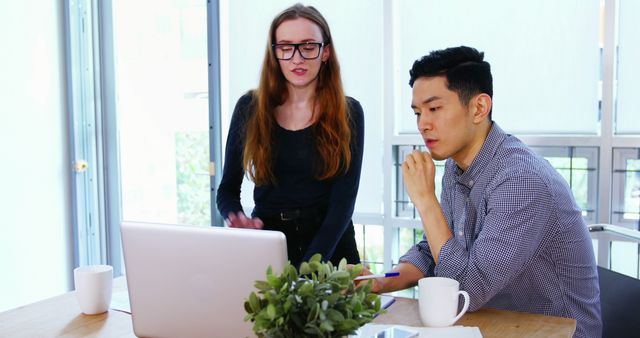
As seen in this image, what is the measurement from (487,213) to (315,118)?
0.78 m

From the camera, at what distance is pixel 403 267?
1.66 m

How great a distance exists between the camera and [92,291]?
148cm

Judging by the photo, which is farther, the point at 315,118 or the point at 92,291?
the point at 315,118

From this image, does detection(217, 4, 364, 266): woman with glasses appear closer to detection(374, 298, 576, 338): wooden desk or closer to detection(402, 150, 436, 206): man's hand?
detection(402, 150, 436, 206): man's hand

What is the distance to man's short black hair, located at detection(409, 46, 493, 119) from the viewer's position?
5.39 feet

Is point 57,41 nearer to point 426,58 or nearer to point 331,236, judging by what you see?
point 331,236

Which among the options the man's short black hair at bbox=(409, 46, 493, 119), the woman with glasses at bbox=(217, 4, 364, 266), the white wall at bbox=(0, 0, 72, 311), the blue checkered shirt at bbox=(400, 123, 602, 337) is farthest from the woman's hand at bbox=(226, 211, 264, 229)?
the white wall at bbox=(0, 0, 72, 311)

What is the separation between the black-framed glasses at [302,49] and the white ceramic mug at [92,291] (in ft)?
3.03

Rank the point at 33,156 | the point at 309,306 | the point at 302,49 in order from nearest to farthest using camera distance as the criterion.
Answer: the point at 309,306, the point at 302,49, the point at 33,156

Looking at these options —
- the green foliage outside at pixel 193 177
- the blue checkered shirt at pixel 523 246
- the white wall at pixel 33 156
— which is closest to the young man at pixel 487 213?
the blue checkered shirt at pixel 523 246

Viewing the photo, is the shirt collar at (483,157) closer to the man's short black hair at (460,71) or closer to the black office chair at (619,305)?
the man's short black hair at (460,71)

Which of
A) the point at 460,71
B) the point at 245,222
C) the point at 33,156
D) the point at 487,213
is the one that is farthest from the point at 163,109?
the point at 487,213

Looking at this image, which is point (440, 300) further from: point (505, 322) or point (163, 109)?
point (163, 109)

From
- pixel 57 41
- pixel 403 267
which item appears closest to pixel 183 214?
pixel 57 41
